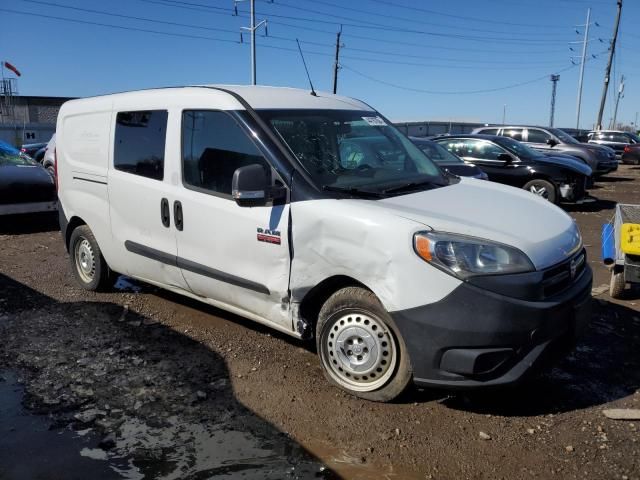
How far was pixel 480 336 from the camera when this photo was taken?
2.97m

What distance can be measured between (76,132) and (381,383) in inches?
153

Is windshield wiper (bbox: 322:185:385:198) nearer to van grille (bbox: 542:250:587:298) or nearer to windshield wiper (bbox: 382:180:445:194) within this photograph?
windshield wiper (bbox: 382:180:445:194)

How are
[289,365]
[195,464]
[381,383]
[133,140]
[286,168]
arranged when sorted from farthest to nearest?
[133,140] < [289,365] < [286,168] < [381,383] < [195,464]

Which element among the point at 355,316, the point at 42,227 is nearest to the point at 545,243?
the point at 355,316

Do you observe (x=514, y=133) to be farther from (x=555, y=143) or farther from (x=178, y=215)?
(x=178, y=215)

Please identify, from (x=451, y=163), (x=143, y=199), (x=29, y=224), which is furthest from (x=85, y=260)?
(x=451, y=163)

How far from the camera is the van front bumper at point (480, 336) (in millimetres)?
2955

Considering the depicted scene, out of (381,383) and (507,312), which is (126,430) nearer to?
(381,383)

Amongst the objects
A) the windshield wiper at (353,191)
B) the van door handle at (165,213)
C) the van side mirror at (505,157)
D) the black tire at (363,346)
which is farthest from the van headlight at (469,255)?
the van side mirror at (505,157)

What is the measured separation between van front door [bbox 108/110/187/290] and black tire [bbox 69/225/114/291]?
Answer: 1.65ft

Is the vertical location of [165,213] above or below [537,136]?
below

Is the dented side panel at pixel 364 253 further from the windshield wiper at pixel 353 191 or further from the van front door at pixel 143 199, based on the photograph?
the van front door at pixel 143 199

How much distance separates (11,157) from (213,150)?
7405 mm

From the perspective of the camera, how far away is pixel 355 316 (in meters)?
3.42
